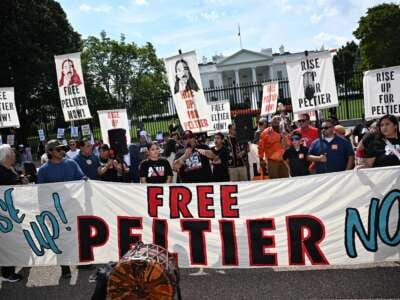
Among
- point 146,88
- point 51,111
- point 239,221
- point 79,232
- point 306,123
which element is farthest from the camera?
point 146,88

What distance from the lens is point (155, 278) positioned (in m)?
4.05

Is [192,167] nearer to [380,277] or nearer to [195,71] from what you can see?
[195,71]

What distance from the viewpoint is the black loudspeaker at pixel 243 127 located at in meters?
7.91

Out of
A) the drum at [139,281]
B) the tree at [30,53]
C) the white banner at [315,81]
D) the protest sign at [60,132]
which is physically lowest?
the drum at [139,281]

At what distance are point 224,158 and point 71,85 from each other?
439 cm

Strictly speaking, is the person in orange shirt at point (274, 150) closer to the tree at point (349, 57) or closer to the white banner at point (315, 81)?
the white banner at point (315, 81)

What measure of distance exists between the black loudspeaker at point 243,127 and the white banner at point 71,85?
154 inches

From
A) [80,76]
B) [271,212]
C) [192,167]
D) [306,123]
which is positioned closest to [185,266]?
[271,212]

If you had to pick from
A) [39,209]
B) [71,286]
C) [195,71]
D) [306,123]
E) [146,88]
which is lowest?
[71,286]

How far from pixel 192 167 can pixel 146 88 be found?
4709 cm

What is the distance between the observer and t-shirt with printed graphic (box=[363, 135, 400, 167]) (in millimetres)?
5402

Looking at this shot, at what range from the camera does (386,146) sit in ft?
18.0

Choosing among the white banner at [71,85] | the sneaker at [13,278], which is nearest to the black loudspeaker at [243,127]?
the white banner at [71,85]

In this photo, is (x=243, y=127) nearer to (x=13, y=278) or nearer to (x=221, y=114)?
(x=13, y=278)
